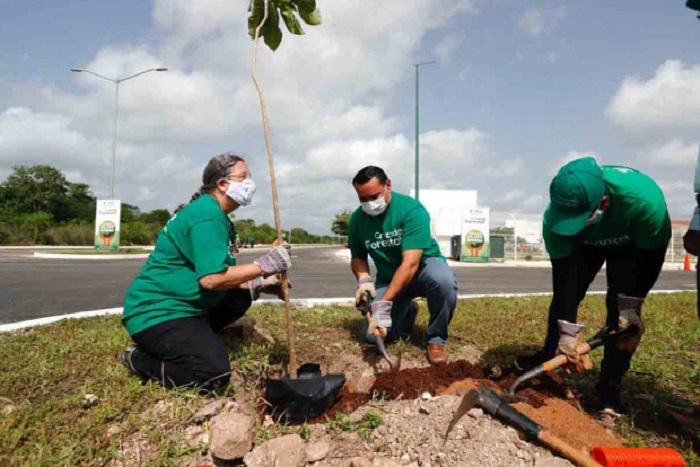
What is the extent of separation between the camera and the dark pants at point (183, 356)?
9.84 ft

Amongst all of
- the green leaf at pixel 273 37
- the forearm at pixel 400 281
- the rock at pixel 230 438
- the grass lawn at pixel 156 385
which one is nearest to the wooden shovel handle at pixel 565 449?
the grass lawn at pixel 156 385

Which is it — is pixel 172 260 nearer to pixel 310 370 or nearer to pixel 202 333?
pixel 202 333

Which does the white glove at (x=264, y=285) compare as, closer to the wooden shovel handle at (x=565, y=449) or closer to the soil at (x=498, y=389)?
the soil at (x=498, y=389)

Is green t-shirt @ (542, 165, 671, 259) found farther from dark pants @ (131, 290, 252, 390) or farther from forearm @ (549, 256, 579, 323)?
dark pants @ (131, 290, 252, 390)

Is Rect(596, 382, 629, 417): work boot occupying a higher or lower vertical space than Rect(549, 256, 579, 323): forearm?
lower

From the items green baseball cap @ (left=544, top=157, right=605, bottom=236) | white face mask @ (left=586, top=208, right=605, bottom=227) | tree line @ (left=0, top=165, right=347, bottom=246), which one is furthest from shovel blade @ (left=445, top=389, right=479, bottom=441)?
tree line @ (left=0, top=165, right=347, bottom=246)

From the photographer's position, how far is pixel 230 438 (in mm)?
2379

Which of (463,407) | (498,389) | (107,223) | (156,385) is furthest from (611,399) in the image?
(107,223)

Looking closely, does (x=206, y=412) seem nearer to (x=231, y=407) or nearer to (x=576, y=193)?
(x=231, y=407)

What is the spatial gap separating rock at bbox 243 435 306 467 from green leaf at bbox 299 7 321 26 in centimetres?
260

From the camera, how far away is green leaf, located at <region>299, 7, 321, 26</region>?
327cm

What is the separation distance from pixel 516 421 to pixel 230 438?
142cm

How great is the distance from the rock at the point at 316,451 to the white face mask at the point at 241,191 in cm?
160

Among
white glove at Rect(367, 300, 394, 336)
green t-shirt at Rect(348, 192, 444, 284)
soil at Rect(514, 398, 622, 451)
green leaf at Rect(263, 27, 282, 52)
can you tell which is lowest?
soil at Rect(514, 398, 622, 451)
